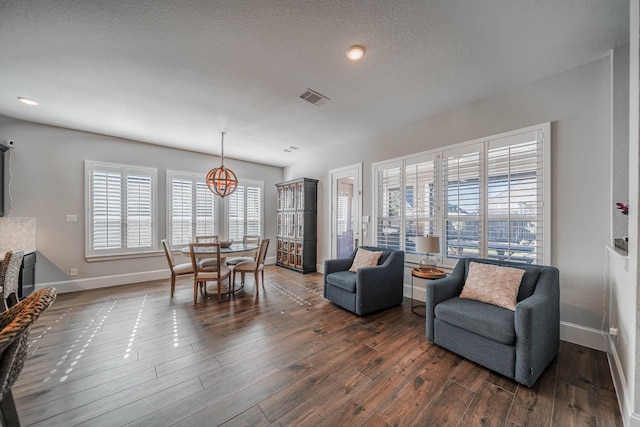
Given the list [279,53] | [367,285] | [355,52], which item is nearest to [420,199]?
[367,285]

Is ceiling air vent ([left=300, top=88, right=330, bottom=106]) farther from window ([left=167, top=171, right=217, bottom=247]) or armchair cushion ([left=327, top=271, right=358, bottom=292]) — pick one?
window ([left=167, top=171, right=217, bottom=247])

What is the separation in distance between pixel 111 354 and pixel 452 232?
410 cm

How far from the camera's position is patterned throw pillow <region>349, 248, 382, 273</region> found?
3506 millimetres

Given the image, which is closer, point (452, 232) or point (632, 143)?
point (632, 143)

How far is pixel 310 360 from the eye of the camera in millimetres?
2135

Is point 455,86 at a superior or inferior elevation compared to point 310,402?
superior

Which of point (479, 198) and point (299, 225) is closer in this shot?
point (479, 198)

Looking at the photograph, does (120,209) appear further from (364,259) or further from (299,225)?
(364,259)

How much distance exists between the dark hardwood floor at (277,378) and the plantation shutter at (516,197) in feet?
3.42

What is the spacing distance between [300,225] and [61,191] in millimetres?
4296

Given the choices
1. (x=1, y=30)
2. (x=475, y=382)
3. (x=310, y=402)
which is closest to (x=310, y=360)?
(x=310, y=402)

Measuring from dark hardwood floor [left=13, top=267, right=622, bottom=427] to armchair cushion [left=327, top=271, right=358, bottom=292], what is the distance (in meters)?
0.38

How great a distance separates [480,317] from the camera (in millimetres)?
2027

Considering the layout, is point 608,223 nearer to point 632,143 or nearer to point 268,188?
point 632,143
